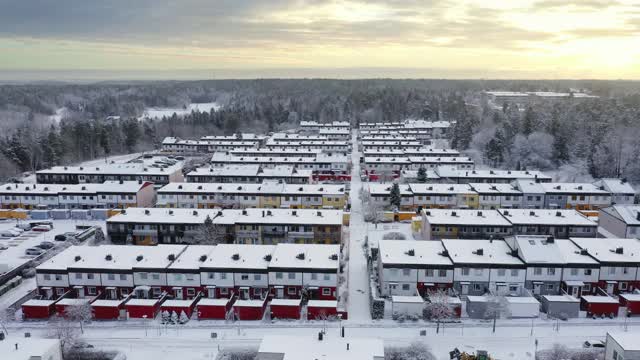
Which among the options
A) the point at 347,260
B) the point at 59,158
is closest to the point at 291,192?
the point at 347,260

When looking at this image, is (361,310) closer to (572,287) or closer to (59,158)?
(572,287)

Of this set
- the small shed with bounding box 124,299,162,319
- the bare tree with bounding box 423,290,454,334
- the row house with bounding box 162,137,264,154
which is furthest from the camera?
the row house with bounding box 162,137,264,154

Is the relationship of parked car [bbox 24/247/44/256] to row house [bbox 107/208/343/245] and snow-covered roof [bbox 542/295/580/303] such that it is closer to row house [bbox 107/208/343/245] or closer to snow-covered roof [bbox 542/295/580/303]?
row house [bbox 107/208/343/245]

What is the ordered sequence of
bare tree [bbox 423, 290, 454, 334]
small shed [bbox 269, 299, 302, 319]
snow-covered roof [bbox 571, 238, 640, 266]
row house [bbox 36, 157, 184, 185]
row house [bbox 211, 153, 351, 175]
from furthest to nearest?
row house [bbox 211, 153, 351, 175], row house [bbox 36, 157, 184, 185], snow-covered roof [bbox 571, 238, 640, 266], small shed [bbox 269, 299, 302, 319], bare tree [bbox 423, 290, 454, 334]

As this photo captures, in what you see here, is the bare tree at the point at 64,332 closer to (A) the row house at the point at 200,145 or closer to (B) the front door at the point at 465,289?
(B) the front door at the point at 465,289

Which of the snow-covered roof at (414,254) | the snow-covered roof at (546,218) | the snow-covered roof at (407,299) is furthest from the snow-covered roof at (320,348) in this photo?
the snow-covered roof at (546,218)

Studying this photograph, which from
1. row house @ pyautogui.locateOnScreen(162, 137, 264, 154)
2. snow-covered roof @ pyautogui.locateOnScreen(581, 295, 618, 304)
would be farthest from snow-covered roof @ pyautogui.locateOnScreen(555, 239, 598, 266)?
row house @ pyautogui.locateOnScreen(162, 137, 264, 154)
